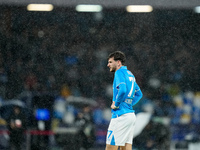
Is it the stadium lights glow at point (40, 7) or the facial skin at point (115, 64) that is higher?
the stadium lights glow at point (40, 7)

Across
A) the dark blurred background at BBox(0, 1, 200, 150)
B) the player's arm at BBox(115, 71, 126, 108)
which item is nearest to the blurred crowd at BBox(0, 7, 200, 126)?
the dark blurred background at BBox(0, 1, 200, 150)

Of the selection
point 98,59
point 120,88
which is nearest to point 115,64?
point 120,88

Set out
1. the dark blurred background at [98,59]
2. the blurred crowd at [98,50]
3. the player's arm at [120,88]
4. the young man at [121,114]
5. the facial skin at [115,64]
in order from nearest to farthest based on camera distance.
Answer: the player's arm at [120,88] < the young man at [121,114] < the facial skin at [115,64] < the dark blurred background at [98,59] < the blurred crowd at [98,50]

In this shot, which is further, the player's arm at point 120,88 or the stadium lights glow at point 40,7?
the stadium lights glow at point 40,7

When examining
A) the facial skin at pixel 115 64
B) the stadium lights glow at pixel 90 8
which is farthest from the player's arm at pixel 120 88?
the stadium lights glow at pixel 90 8

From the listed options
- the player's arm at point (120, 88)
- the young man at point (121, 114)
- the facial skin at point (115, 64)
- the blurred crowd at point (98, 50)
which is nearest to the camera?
the player's arm at point (120, 88)

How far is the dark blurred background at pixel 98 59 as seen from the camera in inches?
373

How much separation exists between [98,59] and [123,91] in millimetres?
4055

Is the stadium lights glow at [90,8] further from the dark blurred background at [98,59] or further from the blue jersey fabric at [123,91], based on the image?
the blue jersey fabric at [123,91]

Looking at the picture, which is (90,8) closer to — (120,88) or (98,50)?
(98,50)

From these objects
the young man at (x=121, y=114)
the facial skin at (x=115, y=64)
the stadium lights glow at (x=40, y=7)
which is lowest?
the young man at (x=121, y=114)

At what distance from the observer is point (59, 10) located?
971cm

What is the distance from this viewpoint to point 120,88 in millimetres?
5672

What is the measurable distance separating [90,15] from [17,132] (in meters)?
2.75
